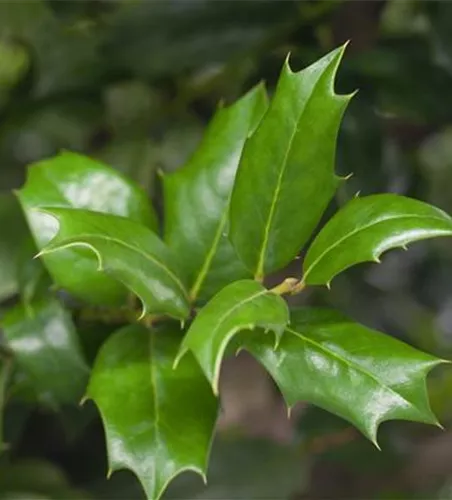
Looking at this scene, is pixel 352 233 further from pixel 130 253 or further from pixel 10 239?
pixel 10 239

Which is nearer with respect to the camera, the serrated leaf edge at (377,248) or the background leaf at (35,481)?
the serrated leaf edge at (377,248)

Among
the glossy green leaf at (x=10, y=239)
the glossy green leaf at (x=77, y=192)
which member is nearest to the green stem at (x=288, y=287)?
the glossy green leaf at (x=77, y=192)

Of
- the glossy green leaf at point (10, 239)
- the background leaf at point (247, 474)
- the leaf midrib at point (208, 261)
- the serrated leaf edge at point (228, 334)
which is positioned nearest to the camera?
the serrated leaf edge at point (228, 334)

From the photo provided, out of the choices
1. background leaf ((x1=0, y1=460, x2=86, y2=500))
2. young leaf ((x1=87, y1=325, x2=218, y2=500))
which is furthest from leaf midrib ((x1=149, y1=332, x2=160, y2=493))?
background leaf ((x1=0, y1=460, x2=86, y2=500))

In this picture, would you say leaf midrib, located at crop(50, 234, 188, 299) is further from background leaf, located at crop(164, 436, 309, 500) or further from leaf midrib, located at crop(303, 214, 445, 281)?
background leaf, located at crop(164, 436, 309, 500)

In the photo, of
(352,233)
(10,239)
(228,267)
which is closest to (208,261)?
(228,267)

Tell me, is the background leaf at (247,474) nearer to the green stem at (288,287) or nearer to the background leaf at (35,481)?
the background leaf at (35,481)

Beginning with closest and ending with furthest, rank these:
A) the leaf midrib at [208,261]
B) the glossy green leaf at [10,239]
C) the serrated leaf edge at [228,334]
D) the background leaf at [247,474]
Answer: the serrated leaf edge at [228,334], the leaf midrib at [208,261], the glossy green leaf at [10,239], the background leaf at [247,474]

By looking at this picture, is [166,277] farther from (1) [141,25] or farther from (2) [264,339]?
(1) [141,25]
